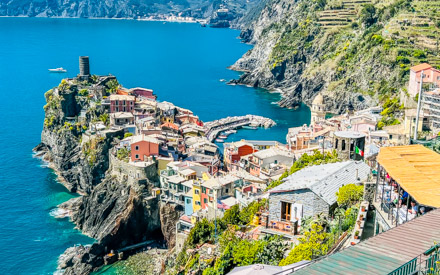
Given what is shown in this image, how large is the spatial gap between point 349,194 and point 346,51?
88986 mm

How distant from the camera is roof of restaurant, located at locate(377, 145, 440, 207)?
46.7 ft

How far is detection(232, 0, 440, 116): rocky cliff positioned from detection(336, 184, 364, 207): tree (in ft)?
202

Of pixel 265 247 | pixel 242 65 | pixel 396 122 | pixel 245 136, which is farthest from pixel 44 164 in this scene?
pixel 242 65

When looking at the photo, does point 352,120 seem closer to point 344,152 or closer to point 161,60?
point 344,152

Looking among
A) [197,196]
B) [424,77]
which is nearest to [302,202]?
[197,196]

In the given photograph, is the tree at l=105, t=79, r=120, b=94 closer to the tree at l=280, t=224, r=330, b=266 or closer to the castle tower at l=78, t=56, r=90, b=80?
the castle tower at l=78, t=56, r=90, b=80

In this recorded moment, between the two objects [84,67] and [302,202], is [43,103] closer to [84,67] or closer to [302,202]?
[84,67]

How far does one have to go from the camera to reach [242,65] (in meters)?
151

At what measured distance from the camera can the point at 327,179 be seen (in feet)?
81.5

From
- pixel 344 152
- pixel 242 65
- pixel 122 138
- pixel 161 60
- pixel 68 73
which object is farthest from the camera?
pixel 161 60

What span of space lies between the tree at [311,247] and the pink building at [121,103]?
50409 millimetres

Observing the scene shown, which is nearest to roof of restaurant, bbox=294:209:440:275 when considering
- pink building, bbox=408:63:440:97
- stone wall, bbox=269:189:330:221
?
stone wall, bbox=269:189:330:221

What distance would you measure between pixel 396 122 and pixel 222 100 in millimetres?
51327

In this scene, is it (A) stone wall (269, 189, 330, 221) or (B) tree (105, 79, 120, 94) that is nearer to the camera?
(A) stone wall (269, 189, 330, 221)
